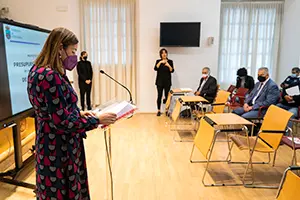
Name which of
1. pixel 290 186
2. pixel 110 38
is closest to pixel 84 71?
pixel 110 38

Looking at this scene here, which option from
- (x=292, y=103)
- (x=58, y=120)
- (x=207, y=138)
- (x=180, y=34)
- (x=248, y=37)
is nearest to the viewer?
(x=58, y=120)

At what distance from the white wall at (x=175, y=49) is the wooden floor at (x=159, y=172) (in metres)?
2.30

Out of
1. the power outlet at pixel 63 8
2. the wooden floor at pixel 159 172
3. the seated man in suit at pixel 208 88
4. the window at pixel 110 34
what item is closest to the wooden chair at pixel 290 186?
the wooden floor at pixel 159 172

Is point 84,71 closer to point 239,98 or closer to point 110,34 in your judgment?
point 110,34

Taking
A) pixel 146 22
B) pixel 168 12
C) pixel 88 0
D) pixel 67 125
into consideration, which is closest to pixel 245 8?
pixel 168 12

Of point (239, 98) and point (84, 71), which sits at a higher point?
point (84, 71)

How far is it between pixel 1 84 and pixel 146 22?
4701 millimetres

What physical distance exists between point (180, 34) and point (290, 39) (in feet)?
10.1

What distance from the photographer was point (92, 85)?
7031 millimetres

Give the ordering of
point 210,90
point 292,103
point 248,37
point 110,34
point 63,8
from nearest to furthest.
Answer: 1. point 292,103
2. point 210,90
3. point 63,8
4. point 110,34
5. point 248,37

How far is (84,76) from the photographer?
6.43 metres

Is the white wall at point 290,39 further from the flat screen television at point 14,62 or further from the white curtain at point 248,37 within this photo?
the flat screen television at point 14,62

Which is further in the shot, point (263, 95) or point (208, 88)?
point (208, 88)

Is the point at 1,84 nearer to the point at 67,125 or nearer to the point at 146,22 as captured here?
the point at 67,125
